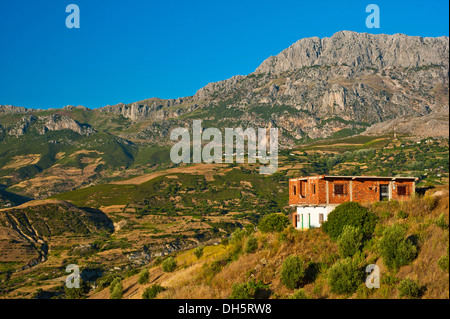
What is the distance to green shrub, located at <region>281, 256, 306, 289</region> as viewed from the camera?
106 feet

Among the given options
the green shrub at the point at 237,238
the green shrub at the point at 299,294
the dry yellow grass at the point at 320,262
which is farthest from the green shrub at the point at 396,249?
the green shrub at the point at 237,238

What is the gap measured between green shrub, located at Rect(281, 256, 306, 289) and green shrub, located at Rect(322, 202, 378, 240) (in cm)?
614

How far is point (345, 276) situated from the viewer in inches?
1166

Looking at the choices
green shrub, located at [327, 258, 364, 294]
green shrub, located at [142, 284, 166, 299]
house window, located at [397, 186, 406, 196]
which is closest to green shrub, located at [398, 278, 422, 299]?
green shrub, located at [327, 258, 364, 294]

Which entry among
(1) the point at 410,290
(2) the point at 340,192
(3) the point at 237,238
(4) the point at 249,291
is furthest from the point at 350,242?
(3) the point at 237,238

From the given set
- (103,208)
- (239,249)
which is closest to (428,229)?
(239,249)

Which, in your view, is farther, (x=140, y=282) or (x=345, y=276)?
(x=140, y=282)

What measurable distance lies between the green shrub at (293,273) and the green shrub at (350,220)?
6.14m

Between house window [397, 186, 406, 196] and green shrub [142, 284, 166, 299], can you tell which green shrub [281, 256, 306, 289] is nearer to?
green shrub [142, 284, 166, 299]

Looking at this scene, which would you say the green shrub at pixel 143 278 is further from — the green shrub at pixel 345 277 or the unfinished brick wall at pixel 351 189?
the green shrub at pixel 345 277

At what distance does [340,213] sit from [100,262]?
9827cm

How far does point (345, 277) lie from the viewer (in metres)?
29.6
